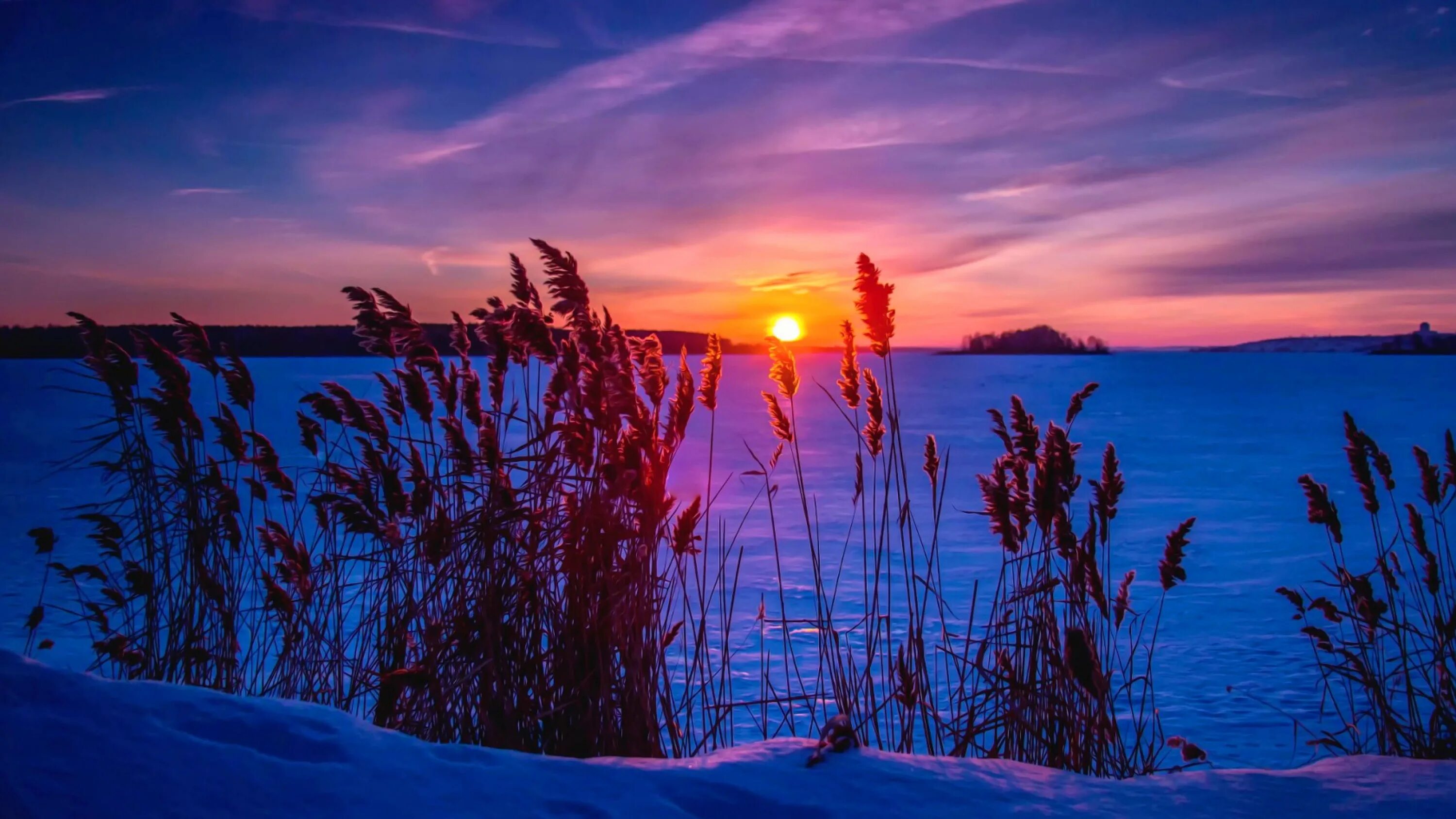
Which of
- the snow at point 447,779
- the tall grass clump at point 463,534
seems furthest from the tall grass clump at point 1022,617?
the snow at point 447,779

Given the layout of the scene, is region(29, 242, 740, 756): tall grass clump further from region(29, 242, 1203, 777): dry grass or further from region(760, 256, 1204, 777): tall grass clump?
region(760, 256, 1204, 777): tall grass clump

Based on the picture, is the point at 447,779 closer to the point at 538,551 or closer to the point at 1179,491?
the point at 538,551

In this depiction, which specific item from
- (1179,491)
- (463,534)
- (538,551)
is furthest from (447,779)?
(1179,491)

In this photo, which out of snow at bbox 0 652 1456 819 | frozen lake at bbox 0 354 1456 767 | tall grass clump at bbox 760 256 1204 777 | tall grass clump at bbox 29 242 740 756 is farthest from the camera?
frozen lake at bbox 0 354 1456 767

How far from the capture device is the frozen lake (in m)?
7.00

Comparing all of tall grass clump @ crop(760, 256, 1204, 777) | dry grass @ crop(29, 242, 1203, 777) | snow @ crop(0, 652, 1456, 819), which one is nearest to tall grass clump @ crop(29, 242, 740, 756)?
dry grass @ crop(29, 242, 1203, 777)

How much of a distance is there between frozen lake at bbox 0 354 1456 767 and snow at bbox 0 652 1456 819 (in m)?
2.24

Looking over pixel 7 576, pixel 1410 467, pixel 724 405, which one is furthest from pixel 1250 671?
pixel 724 405

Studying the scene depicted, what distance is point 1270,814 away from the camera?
2.00 m

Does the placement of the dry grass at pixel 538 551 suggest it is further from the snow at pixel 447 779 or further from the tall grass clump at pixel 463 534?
the snow at pixel 447 779

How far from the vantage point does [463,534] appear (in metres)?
3.13

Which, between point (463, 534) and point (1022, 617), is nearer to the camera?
point (463, 534)

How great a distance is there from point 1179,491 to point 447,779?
17.2 m

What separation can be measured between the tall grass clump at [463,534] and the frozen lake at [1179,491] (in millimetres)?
617
